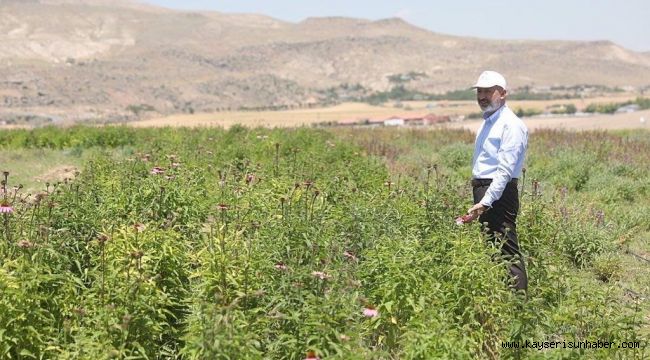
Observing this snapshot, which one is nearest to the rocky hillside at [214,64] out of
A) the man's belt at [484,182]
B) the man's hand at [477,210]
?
the man's belt at [484,182]

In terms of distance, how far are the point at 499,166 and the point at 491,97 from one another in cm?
59

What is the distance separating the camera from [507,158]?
5.64 meters

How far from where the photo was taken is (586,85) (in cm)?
15000

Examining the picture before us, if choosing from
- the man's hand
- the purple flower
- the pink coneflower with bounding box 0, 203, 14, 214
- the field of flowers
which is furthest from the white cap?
the pink coneflower with bounding box 0, 203, 14, 214

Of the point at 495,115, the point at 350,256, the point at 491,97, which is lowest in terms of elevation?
the point at 350,256

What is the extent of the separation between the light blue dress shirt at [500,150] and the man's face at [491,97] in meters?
0.05

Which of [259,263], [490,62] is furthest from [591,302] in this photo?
[490,62]

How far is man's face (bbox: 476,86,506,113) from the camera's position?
5773 mm

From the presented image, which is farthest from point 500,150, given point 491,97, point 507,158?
point 491,97

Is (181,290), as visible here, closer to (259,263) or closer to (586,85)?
(259,263)

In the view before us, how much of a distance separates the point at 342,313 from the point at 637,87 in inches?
6658

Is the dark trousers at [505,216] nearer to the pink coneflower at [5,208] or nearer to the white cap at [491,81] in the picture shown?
the white cap at [491,81]

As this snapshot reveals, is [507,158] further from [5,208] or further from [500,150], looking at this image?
[5,208]

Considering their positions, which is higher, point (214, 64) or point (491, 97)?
point (491, 97)
